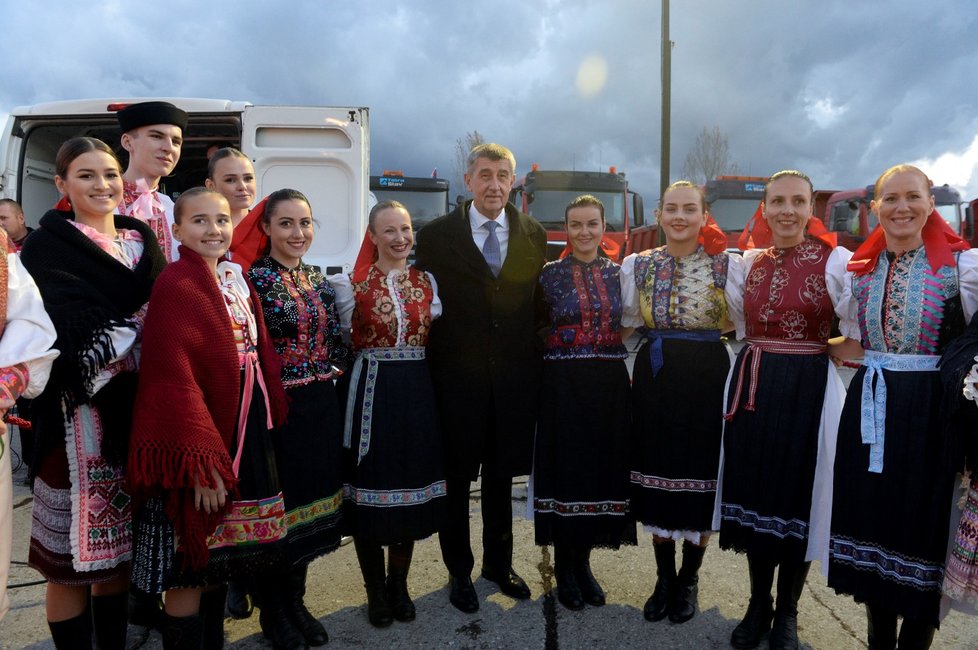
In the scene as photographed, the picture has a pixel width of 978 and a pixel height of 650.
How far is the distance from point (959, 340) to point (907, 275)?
307 mm

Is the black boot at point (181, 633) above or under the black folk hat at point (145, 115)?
under

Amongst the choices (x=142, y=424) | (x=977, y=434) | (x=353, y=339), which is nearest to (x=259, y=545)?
(x=142, y=424)

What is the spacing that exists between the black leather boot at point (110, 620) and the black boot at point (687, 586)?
225cm

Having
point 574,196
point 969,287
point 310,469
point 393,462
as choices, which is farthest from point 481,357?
point 574,196

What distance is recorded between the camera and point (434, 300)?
9.64 ft

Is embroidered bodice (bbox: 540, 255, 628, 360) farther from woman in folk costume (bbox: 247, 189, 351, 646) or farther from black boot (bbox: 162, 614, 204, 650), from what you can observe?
black boot (bbox: 162, 614, 204, 650)

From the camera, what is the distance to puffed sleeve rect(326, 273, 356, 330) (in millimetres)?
2812

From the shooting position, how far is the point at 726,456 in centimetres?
276

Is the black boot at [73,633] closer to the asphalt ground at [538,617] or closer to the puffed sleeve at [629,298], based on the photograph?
the asphalt ground at [538,617]

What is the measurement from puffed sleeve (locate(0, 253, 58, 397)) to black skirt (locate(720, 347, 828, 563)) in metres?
2.54

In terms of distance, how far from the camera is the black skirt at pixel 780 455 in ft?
8.48

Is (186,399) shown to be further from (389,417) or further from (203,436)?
(389,417)

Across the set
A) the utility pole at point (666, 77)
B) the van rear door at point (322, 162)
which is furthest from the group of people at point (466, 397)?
the utility pole at point (666, 77)

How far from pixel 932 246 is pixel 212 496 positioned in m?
2.71
